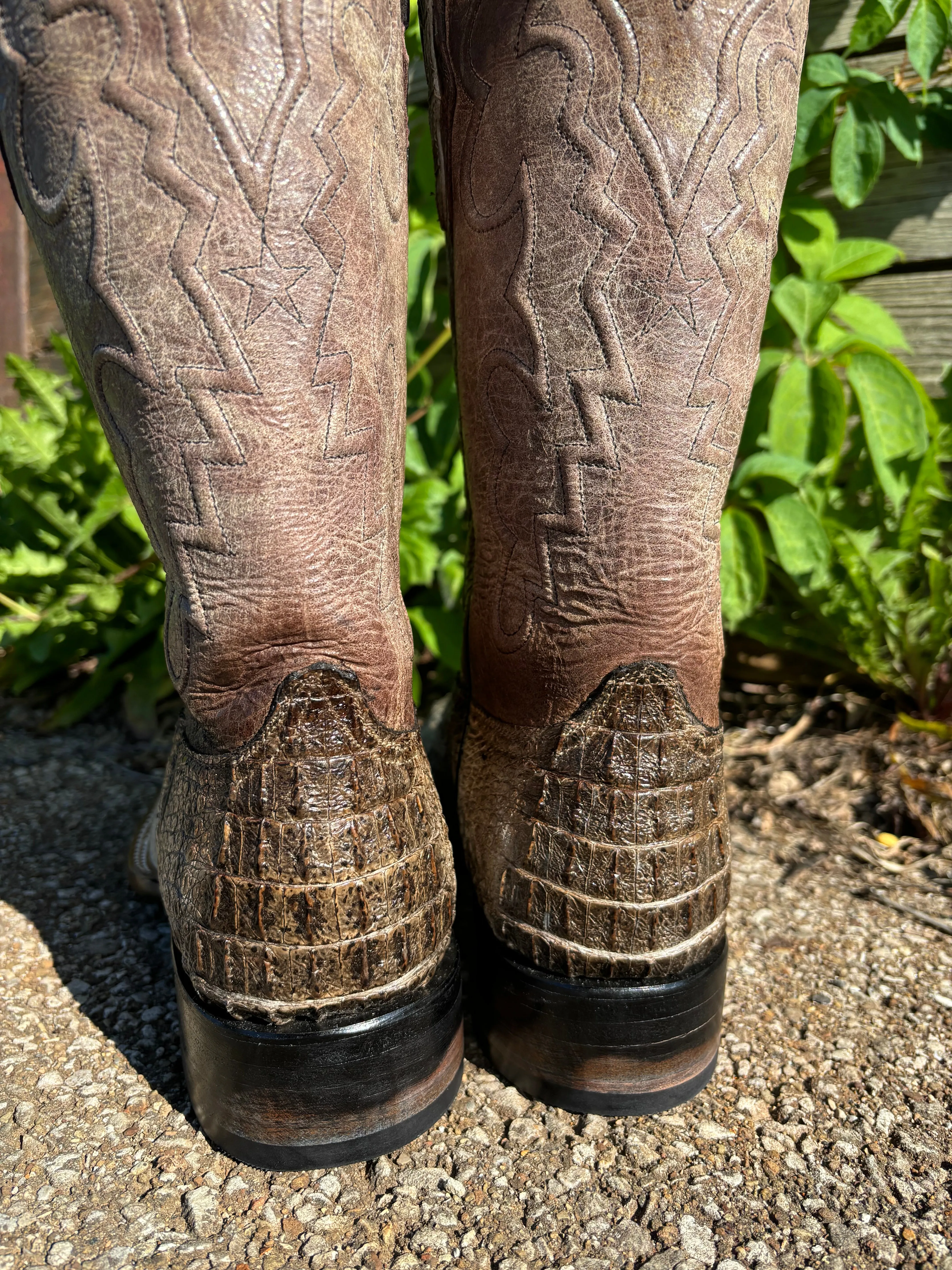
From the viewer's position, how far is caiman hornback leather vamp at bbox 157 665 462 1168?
88 cm

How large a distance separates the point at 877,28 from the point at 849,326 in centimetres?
54

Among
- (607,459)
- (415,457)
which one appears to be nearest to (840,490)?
(415,457)

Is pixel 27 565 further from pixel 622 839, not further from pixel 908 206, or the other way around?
pixel 908 206

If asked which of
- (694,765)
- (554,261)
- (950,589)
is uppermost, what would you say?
(554,261)

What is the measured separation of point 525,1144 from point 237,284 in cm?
92

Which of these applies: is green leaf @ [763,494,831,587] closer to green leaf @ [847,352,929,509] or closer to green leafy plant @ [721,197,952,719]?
green leafy plant @ [721,197,952,719]

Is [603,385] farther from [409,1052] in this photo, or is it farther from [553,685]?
[409,1052]

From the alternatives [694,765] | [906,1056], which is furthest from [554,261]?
[906,1056]

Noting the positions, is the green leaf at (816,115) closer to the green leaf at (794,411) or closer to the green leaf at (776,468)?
the green leaf at (794,411)

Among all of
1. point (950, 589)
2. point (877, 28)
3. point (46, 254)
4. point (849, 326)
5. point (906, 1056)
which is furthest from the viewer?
point (849, 326)

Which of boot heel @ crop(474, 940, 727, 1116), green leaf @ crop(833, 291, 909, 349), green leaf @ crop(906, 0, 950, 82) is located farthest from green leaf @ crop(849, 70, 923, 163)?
boot heel @ crop(474, 940, 727, 1116)

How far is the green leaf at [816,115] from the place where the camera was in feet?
5.75

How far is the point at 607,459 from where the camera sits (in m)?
0.94

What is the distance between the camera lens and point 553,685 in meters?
1.01
